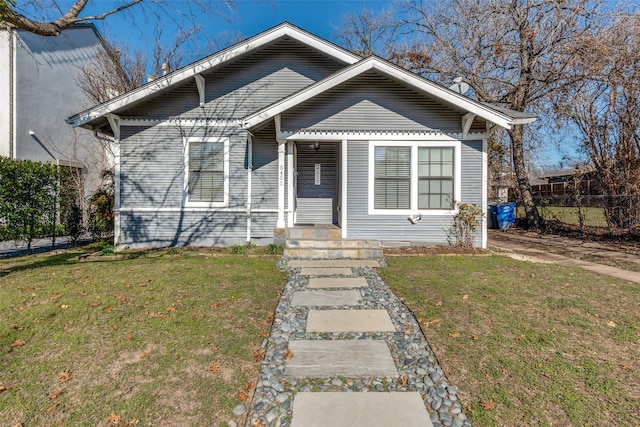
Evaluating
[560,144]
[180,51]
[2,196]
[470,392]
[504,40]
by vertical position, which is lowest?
[470,392]

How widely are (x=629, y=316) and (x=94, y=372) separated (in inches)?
219

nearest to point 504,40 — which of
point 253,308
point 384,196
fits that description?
point 384,196

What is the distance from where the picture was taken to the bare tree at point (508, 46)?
11.6m

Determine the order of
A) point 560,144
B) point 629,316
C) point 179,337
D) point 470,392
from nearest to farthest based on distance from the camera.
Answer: point 470,392, point 179,337, point 629,316, point 560,144

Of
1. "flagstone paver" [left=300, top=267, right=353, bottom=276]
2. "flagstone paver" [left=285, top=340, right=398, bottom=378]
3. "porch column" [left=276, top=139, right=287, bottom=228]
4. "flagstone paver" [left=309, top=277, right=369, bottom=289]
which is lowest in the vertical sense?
"flagstone paver" [left=285, top=340, right=398, bottom=378]

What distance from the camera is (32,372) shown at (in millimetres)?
2660

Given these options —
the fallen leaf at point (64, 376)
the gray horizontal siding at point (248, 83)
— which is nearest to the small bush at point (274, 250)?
the gray horizontal siding at point (248, 83)

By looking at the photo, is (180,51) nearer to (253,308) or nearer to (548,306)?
(253,308)

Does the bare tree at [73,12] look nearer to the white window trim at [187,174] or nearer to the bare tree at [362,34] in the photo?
the white window trim at [187,174]

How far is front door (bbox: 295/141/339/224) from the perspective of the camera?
965 centimetres

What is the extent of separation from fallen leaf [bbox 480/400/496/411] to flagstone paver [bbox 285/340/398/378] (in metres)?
0.64

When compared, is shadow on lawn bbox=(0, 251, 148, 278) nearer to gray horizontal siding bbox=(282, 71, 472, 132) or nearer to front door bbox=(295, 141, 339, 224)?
front door bbox=(295, 141, 339, 224)

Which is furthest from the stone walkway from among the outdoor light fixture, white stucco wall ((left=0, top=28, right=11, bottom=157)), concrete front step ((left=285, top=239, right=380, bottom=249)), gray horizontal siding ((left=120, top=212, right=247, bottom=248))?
white stucco wall ((left=0, top=28, right=11, bottom=157))

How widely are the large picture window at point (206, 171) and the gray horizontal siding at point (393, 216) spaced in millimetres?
3310
